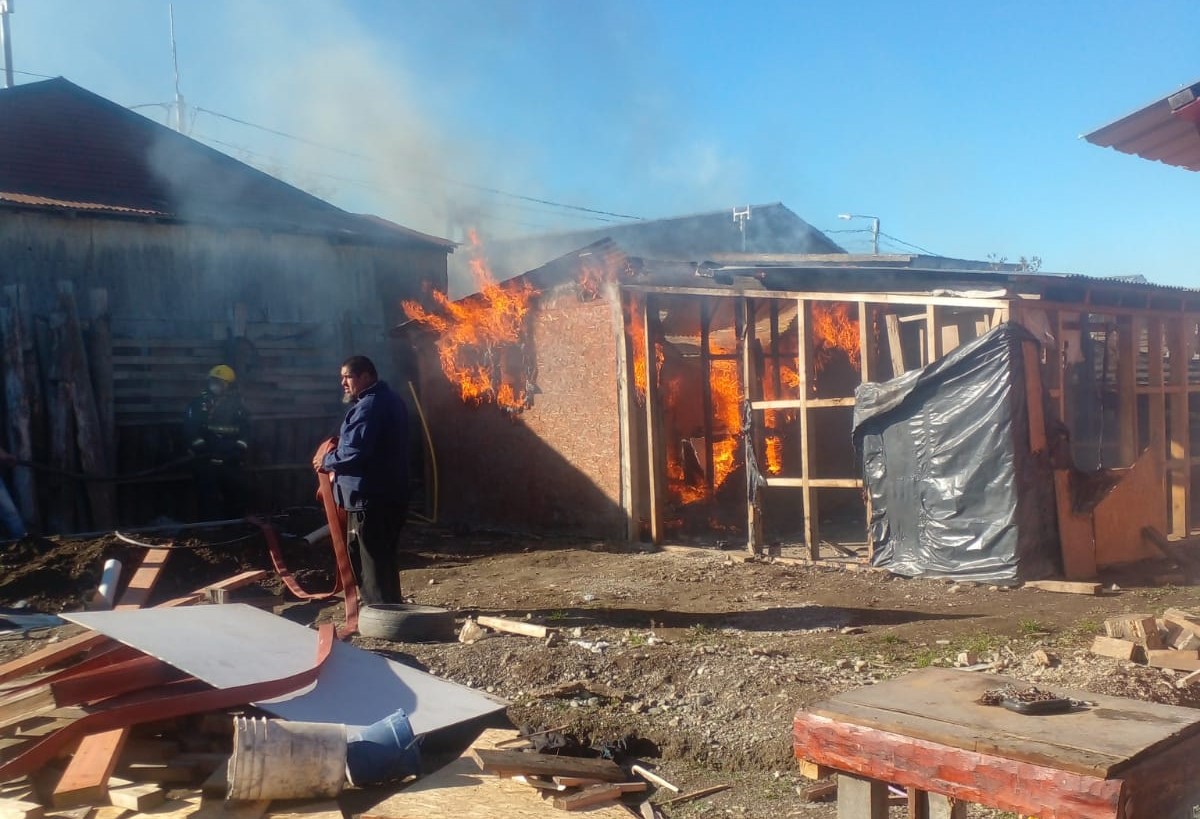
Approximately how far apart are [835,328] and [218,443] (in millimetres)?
7832

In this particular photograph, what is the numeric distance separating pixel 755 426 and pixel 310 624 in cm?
514

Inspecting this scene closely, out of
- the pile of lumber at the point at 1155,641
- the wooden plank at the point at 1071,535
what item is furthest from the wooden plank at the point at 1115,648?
the wooden plank at the point at 1071,535

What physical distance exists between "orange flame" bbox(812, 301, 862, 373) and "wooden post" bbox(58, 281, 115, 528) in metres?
9.38

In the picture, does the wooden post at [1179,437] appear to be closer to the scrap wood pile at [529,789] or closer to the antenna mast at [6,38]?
the scrap wood pile at [529,789]

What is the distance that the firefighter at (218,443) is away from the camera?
41.6 feet

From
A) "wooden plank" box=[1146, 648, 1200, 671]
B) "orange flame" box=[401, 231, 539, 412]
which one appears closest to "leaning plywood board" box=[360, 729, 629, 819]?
"wooden plank" box=[1146, 648, 1200, 671]

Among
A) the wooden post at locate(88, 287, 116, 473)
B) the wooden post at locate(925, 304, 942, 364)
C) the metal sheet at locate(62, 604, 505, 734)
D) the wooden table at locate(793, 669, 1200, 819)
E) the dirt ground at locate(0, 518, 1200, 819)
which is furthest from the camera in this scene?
the wooden post at locate(88, 287, 116, 473)

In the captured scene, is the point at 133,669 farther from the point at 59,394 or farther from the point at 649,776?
the point at 59,394

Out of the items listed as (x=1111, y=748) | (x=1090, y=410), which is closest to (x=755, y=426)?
(x=1090, y=410)

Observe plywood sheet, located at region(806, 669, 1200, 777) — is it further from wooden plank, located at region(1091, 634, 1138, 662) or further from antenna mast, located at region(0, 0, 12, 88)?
antenna mast, located at region(0, 0, 12, 88)

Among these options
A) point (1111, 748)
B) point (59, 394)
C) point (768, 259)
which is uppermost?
point (768, 259)

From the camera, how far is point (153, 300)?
14.5 metres

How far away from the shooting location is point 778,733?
5.14 metres

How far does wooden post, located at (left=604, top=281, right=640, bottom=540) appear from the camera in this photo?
11.9m
